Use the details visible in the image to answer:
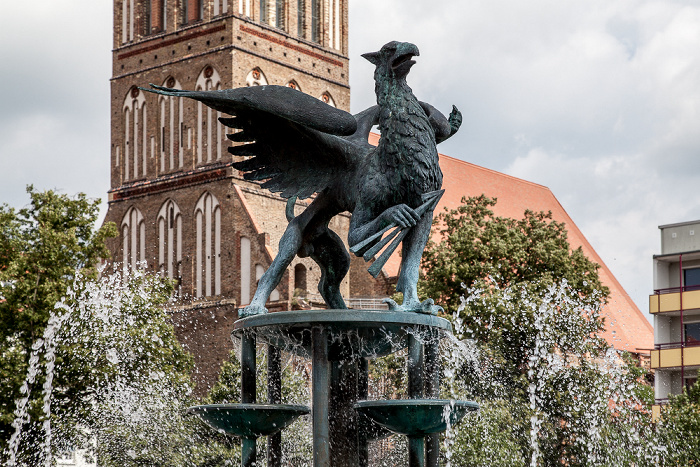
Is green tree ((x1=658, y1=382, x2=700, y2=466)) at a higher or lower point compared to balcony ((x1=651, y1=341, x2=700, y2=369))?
lower

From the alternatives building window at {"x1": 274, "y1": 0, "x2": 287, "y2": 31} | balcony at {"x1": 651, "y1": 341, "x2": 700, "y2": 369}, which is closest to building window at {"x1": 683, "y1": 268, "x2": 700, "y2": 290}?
balcony at {"x1": 651, "y1": 341, "x2": 700, "y2": 369}

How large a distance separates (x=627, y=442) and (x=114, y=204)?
27.0 meters

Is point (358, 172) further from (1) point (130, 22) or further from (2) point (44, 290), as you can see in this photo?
(1) point (130, 22)

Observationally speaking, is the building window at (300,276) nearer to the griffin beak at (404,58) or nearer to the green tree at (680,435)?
the green tree at (680,435)

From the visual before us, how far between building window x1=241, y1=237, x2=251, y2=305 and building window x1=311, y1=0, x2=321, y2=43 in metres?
9.61

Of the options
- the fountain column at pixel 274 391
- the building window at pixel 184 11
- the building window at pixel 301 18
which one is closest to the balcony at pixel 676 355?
the building window at pixel 301 18

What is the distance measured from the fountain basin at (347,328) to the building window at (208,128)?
3326 cm

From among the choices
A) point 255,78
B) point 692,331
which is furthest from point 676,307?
point 255,78

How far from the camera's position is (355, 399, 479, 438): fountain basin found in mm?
9484

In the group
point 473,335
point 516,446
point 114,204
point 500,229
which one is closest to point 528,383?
point 473,335

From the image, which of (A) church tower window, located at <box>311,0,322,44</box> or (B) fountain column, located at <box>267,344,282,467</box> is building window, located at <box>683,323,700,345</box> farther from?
(B) fountain column, located at <box>267,344,282,467</box>

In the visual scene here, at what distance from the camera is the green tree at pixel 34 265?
78.1 ft

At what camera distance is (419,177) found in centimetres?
1034

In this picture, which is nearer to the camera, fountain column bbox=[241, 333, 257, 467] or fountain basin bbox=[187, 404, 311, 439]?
fountain basin bbox=[187, 404, 311, 439]
